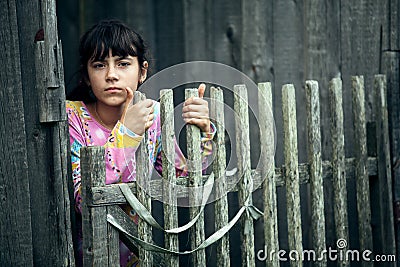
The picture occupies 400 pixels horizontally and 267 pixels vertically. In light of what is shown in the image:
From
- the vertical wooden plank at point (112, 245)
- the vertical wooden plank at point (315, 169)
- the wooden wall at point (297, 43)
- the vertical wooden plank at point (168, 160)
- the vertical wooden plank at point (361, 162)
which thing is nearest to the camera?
the vertical wooden plank at point (112, 245)

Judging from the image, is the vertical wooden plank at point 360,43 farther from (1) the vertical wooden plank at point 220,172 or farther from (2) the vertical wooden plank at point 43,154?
(2) the vertical wooden plank at point 43,154

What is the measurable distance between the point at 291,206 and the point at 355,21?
1564 millimetres

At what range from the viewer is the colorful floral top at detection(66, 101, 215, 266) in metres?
3.26

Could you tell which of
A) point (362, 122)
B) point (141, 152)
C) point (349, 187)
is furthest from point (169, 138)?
point (349, 187)

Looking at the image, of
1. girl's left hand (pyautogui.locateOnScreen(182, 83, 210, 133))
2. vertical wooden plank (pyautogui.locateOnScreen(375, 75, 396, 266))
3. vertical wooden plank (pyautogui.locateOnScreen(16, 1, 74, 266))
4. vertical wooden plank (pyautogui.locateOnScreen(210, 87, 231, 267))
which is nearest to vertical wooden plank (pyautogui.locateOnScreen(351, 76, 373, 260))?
vertical wooden plank (pyautogui.locateOnScreen(375, 75, 396, 266))

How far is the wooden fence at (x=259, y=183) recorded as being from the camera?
3146 mm

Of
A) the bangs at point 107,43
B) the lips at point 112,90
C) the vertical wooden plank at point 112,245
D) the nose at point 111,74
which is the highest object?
the bangs at point 107,43

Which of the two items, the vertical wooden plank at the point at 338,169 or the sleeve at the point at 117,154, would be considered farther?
the vertical wooden plank at the point at 338,169

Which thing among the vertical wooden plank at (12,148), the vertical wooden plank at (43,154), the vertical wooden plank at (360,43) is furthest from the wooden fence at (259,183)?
the vertical wooden plank at (360,43)

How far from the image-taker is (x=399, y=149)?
173 inches

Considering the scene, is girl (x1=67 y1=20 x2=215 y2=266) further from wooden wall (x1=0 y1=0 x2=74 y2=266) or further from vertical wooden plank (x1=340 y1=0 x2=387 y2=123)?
vertical wooden plank (x1=340 y1=0 x2=387 y2=123)

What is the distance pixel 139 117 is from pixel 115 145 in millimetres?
175

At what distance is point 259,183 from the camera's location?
3.65 m

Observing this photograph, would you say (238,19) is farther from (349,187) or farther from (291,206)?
(291,206)
